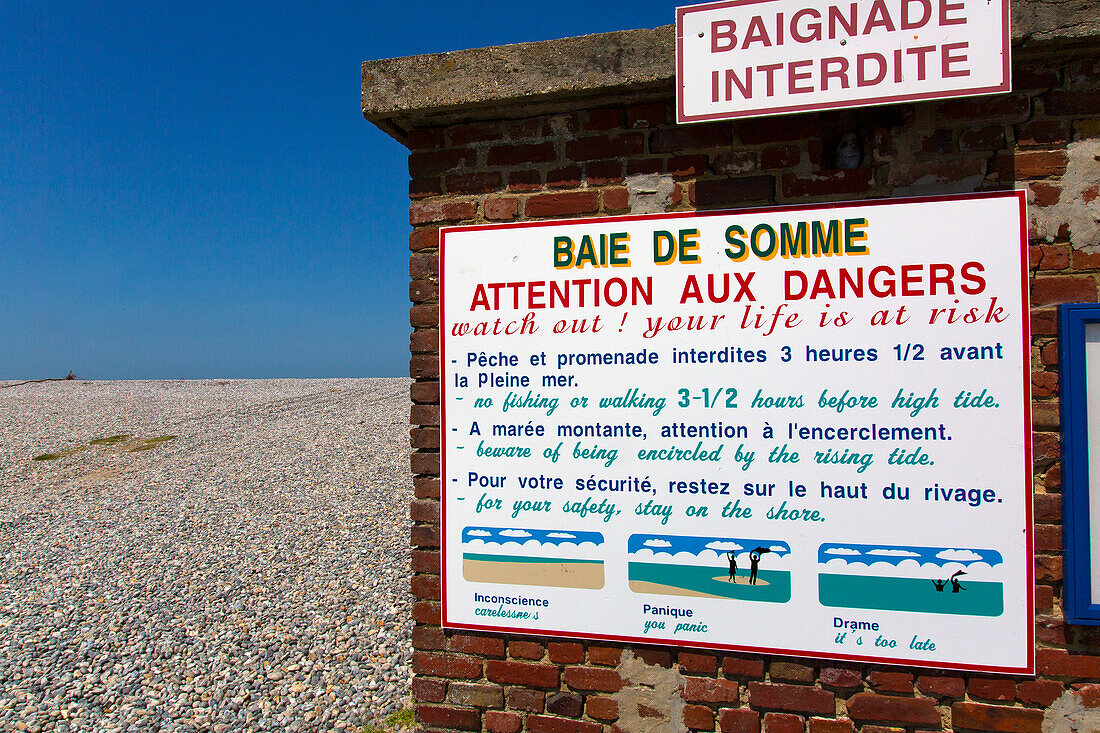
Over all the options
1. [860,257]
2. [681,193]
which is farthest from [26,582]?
[860,257]

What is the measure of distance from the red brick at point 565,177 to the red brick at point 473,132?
326mm

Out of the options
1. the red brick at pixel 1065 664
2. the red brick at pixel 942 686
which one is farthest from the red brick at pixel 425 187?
the red brick at pixel 1065 664

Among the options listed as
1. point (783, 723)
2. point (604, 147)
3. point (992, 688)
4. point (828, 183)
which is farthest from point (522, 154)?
point (992, 688)

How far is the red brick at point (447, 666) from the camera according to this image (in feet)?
10.2

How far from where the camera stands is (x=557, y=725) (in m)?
3.01

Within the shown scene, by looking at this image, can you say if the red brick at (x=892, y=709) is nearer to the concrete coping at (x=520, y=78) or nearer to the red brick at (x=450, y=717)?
the red brick at (x=450, y=717)

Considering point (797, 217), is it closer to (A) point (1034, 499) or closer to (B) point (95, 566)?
(A) point (1034, 499)

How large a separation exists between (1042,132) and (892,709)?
7.74ft

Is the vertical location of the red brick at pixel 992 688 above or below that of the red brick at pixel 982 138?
below

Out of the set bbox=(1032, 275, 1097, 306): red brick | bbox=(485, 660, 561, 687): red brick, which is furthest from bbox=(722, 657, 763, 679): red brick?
bbox=(1032, 275, 1097, 306): red brick

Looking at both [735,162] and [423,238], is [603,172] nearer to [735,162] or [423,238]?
[735,162]

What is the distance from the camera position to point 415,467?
3.13 metres

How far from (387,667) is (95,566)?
4.39 meters

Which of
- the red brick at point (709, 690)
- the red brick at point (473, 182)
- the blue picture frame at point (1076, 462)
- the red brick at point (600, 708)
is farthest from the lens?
the red brick at point (473, 182)
